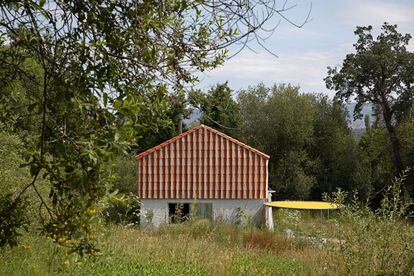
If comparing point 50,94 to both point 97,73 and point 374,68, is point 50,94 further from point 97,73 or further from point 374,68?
point 374,68

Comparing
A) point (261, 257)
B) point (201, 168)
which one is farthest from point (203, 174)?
point (261, 257)

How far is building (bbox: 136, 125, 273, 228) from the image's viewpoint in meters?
24.4

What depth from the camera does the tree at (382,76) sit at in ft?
111

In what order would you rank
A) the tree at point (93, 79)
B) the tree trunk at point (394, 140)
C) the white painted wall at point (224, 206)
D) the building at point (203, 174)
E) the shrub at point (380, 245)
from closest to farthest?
1. the tree at point (93, 79)
2. the shrub at point (380, 245)
3. the white painted wall at point (224, 206)
4. the building at point (203, 174)
5. the tree trunk at point (394, 140)

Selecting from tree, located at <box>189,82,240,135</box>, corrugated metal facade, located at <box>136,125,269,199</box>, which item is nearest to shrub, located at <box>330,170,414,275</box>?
tree, located at <box>189,82,240,135</box>

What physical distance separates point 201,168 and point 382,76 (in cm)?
1480

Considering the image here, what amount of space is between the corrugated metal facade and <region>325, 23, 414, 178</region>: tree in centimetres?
1233

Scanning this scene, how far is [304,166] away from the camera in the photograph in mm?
34719

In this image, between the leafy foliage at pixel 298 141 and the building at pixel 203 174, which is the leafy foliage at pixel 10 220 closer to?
the building at pixel 203 174

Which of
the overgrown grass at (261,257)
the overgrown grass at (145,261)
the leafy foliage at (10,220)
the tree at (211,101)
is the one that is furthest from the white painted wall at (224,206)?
the leafy foliage at (10,220)

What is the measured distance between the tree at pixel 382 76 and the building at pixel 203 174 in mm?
12338

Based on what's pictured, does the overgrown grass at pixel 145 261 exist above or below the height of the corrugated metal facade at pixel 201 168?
below

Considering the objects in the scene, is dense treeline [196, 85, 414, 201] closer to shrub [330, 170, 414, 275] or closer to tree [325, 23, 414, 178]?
tree [325, 23, 414, 178]

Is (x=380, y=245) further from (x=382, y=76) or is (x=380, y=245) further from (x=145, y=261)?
(x=382, y=76)
